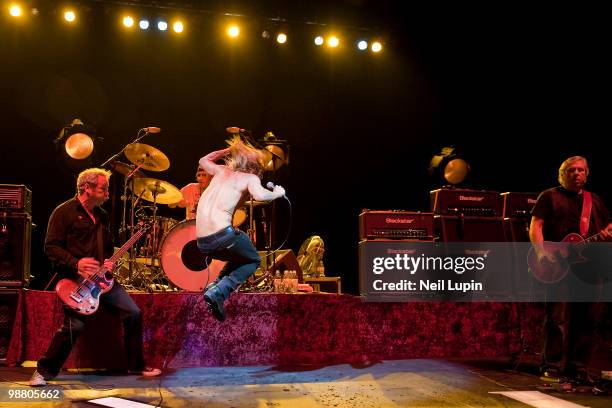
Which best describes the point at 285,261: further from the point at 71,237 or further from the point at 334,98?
the point at 334,98

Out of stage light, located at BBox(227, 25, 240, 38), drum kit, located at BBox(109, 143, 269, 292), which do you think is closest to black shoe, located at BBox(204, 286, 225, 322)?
drum kit, located at BBox(109, 143, 269, 292)

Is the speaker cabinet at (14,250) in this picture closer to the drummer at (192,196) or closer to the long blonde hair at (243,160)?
the drummer at (192,196)

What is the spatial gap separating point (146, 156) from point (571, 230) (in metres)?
5.42

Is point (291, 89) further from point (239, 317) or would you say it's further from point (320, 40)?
point (239, 317)

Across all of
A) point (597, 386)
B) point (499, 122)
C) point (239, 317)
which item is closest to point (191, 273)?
point (239, 317)

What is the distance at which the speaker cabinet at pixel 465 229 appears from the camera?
7.76 m

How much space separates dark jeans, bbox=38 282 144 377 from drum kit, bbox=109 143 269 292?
111 centimetres

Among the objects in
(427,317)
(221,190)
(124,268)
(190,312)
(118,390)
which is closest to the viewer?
(221,190)

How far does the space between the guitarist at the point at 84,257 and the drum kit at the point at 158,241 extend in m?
1.11

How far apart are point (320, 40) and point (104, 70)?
4486 mm

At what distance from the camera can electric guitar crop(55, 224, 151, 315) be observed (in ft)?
17.4

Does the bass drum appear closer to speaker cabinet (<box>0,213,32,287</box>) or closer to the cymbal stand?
the cymbal stand

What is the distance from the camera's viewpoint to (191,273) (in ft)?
22.7

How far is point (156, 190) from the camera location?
8008 millimetres
